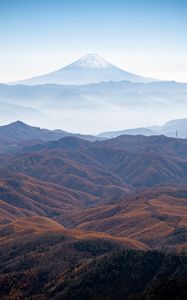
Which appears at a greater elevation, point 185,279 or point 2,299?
point 185,279

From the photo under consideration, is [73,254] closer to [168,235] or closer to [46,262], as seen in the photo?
[46,262]

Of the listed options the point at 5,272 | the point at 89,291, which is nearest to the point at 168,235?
the point at 5,272

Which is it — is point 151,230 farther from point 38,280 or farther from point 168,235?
point 38,280

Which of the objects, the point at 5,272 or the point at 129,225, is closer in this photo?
the point at 5,272

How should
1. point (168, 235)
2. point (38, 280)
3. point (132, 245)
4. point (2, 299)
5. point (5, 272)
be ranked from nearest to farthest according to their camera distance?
point (2, 299), point (38, 280), point (5, 272), point (132, 245), point (168, 235)

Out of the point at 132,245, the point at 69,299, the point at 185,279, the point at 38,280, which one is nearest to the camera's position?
the point at 185,279

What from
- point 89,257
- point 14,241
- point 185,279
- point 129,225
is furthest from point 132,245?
point 185,279

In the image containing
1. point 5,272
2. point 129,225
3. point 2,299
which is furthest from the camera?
point 129,225

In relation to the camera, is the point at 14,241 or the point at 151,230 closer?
the point at 14,241

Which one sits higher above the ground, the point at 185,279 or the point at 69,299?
the point at 185,279
